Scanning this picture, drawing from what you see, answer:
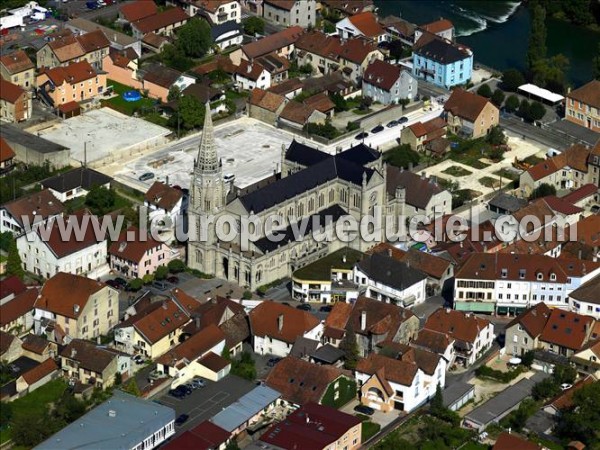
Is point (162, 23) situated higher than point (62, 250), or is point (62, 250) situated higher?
point (62, 250)

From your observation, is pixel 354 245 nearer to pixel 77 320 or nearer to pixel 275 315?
pixel 275 315

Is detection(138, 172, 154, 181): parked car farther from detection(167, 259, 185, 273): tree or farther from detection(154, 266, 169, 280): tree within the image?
detection(154, 266, 169, 280): tree

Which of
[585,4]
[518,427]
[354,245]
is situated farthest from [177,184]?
[585,4]

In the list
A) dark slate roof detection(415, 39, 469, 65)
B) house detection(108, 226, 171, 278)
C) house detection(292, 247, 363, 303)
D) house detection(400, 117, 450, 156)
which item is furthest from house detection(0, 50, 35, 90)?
house detection(292, 247, 363, 303)

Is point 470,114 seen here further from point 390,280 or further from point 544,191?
point 390,280

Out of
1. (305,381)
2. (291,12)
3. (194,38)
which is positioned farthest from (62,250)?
(291,12)

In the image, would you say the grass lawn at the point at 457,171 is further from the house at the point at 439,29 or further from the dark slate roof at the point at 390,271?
the house at the point at 439,29
